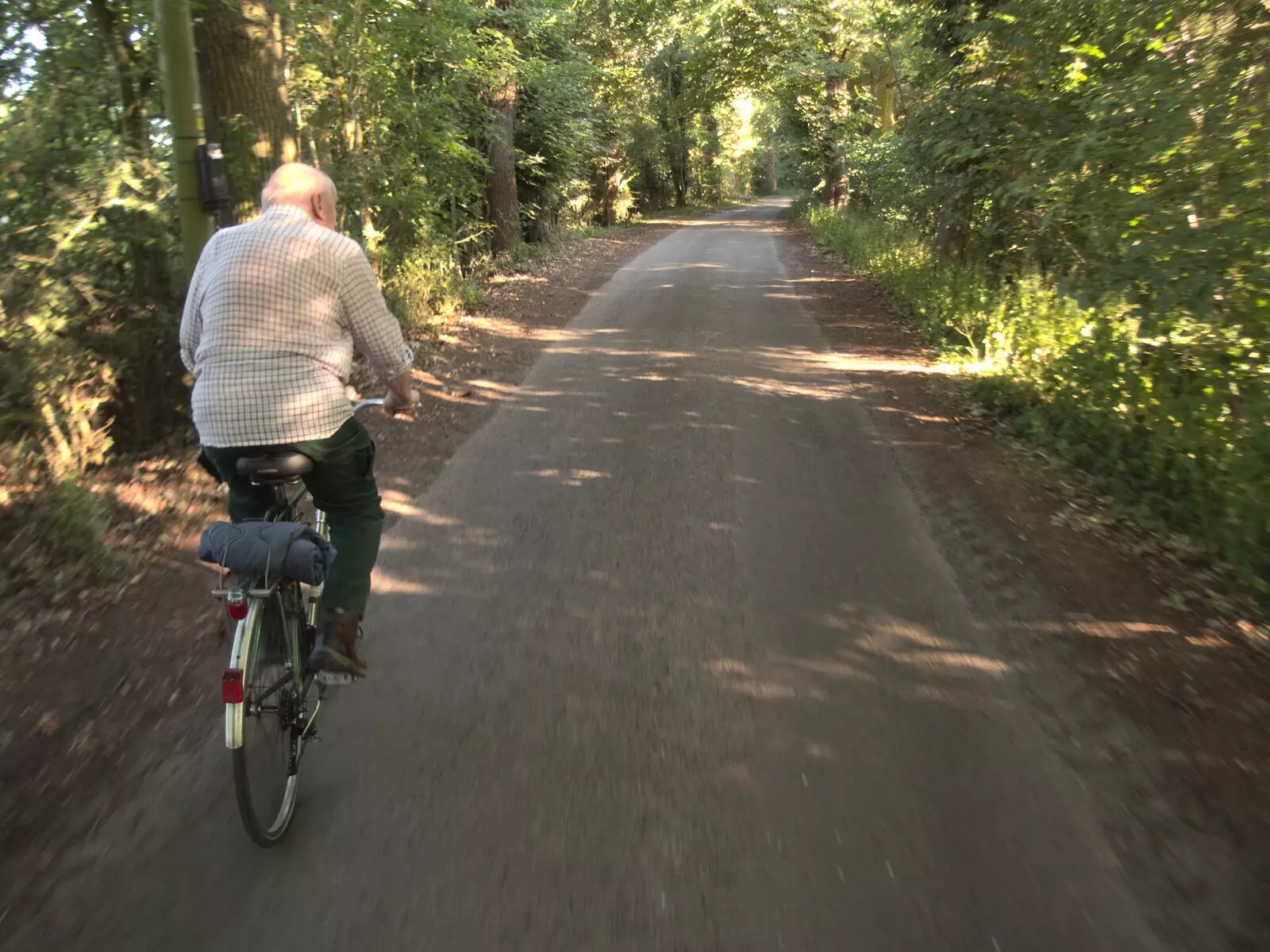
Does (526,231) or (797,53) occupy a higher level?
(797,53)

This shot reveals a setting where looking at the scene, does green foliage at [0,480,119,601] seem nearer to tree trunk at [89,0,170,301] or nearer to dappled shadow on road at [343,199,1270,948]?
dappled shadow on road at [343,199,1270,948]

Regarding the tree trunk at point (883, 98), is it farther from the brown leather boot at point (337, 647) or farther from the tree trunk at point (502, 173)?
the brown leather boot at point (337, 647)

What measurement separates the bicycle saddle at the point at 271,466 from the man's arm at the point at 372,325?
502 mm

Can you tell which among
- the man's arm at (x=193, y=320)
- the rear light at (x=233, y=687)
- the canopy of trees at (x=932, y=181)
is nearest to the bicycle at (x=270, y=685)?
the rear light at (x=233, y=687)

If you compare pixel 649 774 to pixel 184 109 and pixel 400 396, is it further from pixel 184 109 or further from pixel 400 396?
pixel 184 109

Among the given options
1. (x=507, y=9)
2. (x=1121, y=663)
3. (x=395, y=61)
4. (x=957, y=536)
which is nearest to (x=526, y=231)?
(x=507, y=9)

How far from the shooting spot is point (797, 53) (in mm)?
23219

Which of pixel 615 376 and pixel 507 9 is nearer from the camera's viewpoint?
pixel 615 376

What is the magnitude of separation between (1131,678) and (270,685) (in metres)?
3.55

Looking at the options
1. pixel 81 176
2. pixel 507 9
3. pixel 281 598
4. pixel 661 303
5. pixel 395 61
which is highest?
pixel 507 9

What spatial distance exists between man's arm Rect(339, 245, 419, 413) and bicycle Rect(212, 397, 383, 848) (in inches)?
19.5

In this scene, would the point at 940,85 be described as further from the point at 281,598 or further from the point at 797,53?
the point at 797,53

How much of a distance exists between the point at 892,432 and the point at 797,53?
1971cm

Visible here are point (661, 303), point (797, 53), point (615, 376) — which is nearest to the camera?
point (615, 376)
